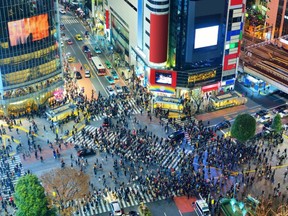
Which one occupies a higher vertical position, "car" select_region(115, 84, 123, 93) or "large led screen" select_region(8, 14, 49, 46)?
"large led screen" select_region(8, 14, 49, 46)

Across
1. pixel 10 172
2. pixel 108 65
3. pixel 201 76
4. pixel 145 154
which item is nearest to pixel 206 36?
pixel 201 76

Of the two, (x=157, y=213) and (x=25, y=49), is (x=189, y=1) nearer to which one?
(x=25, y=49)

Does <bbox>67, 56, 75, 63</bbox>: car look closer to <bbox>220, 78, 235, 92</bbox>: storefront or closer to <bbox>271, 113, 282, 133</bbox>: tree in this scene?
<bbox>220, 78, 235, 92</bbox>: storefront

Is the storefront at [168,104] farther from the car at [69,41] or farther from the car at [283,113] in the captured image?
the car at [69,41]

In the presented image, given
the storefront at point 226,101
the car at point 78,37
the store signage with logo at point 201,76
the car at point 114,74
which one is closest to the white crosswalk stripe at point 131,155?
the storefront at point 226,101

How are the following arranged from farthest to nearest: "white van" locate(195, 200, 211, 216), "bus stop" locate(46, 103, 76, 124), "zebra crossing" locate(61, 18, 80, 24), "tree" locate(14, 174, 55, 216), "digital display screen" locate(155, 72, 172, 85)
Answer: "zebra crossing" locate(61, 18, 80, 24) < "digital display screen" locate(155, 72, 172, 85) < "bus stop" locate(46, 103, 76, 124) < "white van" locate(195, 200, 211, 216) < "tree" locate(14, 174, 55, 216)

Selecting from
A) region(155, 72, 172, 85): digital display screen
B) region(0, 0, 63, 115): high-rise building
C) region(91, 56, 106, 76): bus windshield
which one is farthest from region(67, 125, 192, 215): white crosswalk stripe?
region(91, 56, 106, 76): bus windshield
